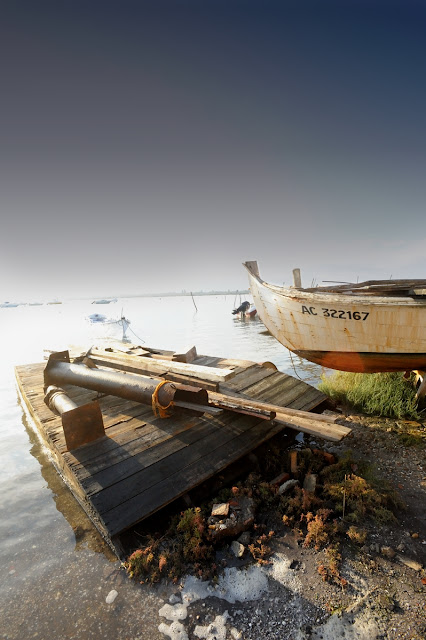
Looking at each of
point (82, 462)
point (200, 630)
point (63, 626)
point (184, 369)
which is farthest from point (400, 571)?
point (184, 369)

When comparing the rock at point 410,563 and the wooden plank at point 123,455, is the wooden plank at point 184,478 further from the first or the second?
the rock at point 410,563

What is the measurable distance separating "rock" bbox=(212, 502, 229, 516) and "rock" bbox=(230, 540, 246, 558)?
35 cm

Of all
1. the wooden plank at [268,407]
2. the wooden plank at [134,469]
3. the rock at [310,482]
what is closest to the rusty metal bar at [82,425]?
the wooden plank at [134,469]

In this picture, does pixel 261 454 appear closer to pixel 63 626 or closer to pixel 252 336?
pixel 63 626

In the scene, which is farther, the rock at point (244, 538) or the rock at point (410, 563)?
the rock at point (244, 538)

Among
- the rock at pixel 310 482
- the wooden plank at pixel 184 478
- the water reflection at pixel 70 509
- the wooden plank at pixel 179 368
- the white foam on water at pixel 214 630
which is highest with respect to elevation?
the wooden plank at pixel 179 368

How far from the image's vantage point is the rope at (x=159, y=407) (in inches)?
225

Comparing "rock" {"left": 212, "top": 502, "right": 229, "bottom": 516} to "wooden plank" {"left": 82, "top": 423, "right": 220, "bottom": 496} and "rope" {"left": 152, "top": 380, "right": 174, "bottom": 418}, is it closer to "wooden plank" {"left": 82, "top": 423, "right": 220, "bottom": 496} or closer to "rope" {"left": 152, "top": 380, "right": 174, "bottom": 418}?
"wooden plank" {"left": 82, "top": 423, "right": 220, "bottom": 496}

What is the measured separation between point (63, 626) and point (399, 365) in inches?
343

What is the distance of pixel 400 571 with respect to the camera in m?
3.45

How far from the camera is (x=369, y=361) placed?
862cm

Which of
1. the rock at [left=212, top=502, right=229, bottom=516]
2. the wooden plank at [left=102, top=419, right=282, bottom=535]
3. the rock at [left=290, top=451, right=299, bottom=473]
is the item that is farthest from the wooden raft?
the rock at [left=290, top=451, right=299, bottom=473]

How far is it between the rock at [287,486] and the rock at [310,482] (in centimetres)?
15

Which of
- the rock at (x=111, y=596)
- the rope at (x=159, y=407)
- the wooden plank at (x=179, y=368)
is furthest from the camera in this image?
the wooden plank at (x=179, y=368)
